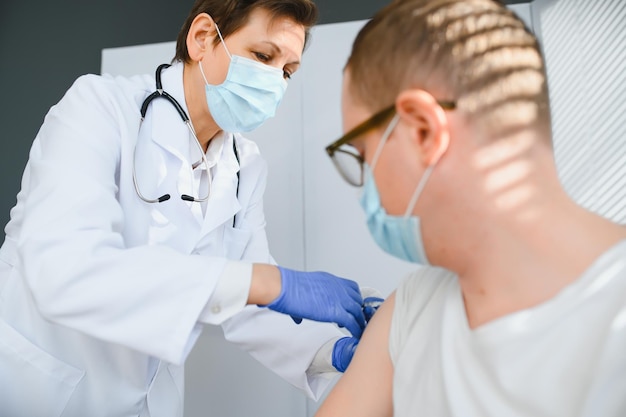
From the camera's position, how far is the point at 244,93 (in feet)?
4.79

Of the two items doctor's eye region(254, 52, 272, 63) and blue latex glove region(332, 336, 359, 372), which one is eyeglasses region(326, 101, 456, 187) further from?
doctor's eye region(254, 52, 272, 63)

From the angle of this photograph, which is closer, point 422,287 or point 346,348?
point 422,287

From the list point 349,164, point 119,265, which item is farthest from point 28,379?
point 349,164

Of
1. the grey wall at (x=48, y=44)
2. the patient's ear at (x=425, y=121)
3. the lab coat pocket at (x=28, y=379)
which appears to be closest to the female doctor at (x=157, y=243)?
the lab coat pocket at (x=28, y=379)

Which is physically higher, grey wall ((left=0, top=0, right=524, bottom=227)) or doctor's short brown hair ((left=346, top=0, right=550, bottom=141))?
grey wall ((left=0, top=0, right=524, bottom=227))

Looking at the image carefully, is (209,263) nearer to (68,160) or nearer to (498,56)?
(68,160)

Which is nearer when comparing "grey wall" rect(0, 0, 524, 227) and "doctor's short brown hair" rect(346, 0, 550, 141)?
"doctor's short brown hair" rect(346, 0, 550, 141)

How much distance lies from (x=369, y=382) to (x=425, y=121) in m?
0.50

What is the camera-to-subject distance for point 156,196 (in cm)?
137

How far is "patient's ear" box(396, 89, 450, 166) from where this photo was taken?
28.5 inches

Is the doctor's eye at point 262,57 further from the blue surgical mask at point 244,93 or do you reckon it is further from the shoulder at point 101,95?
the shoulder at point 101,95

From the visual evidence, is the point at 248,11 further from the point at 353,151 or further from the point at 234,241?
the point at 353,151

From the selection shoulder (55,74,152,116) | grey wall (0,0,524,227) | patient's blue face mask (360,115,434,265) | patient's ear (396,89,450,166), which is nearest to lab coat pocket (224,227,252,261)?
shoulder (55,74,152,116)

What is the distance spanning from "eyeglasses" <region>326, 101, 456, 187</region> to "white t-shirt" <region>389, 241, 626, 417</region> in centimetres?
25
